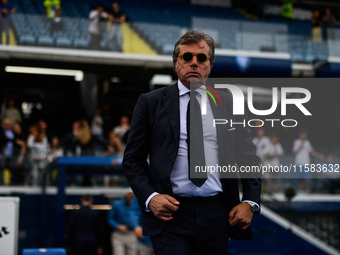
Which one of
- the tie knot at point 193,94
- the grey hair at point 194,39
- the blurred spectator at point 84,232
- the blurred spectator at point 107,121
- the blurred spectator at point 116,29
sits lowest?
the blurred spectator at point 84,232

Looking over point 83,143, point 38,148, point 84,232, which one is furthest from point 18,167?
point 84,232

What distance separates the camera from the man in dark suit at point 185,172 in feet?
7.14

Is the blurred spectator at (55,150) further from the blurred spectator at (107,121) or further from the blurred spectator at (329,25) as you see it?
the blurred spectator at (329,25)

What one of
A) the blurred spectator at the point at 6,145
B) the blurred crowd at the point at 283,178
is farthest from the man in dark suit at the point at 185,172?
the blurred spectator at the point at 6,145

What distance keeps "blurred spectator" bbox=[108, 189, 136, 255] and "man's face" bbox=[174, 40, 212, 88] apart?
18.8 ft

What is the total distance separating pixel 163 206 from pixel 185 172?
0.22m

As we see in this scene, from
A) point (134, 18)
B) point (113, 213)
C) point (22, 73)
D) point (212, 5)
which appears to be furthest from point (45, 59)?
point (212, 5)

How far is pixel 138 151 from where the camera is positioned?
2293mm

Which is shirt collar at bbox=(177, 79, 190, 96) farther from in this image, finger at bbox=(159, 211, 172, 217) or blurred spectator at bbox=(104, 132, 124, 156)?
blurred spectator at bbox=(104, 132, 124, 156)

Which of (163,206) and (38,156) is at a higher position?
(38,156)

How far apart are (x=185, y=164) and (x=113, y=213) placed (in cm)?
609

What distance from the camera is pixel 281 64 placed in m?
15.0

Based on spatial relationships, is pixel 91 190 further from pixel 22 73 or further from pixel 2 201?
pixel 22 73

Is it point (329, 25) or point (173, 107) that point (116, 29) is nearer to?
point (329, 25)
